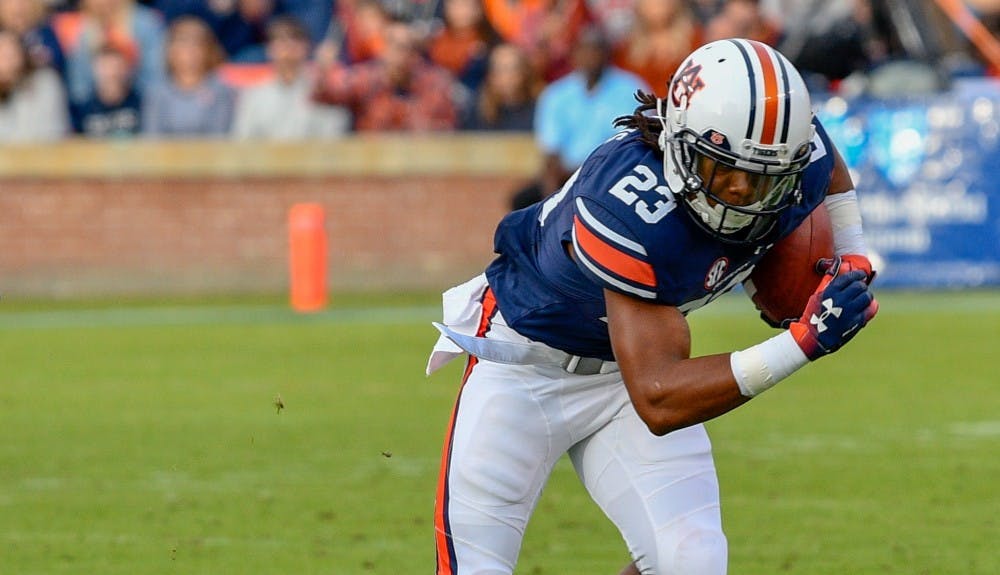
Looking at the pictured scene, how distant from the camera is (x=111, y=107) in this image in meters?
14.5

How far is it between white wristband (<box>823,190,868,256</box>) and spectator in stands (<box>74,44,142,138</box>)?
10.4 m

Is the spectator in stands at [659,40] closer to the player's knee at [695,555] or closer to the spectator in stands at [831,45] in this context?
the spectator in stands at [831,45]

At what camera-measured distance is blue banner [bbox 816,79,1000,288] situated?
44.2 feet

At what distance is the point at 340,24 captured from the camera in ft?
49.5

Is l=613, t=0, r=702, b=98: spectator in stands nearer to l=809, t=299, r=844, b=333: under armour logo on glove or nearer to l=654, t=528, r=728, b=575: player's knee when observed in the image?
l=654, t=528, r=728, b=575: player's knee

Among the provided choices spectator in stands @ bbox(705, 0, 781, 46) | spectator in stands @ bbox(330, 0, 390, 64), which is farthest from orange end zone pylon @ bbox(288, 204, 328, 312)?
spectator in stands @ bbox(705, 0, 781, 46)

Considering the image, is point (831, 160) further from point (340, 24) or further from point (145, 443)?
point (340, 24)

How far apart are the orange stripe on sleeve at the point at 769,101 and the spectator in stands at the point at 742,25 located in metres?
9.47

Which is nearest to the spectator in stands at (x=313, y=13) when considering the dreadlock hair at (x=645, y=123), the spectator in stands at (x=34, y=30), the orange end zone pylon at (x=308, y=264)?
the spectator in stands at (x=34, y=30)

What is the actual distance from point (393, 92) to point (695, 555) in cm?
1057

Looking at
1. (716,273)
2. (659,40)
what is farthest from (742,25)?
(716,273)

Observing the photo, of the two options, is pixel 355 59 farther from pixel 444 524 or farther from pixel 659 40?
pixel 444 524

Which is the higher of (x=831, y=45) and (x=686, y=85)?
(x=686, y=85)

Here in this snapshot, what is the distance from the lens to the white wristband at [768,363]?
3.90 meters
